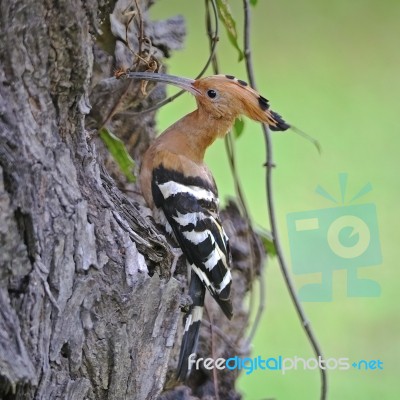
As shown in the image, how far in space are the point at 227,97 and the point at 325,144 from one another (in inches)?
47.6

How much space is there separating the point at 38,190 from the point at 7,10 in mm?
276

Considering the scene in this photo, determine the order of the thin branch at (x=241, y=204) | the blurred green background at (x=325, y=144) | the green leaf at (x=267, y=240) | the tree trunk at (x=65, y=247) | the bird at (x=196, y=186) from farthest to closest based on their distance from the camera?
the blurred green background at (x=325, y=144), the green leaf at (x=267, y=240), the thin branch at (x=241, y=204), the bird at (x=196, y=186), the tree trunk at (x=65, y=247)

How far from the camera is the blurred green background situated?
2.68 m

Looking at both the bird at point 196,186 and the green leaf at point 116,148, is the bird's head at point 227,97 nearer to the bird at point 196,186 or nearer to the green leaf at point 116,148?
the bird at point 196,186

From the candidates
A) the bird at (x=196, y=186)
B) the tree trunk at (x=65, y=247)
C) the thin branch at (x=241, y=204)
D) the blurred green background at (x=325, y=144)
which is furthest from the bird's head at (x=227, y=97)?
Result: the blurred green background at (x=325, y=144)

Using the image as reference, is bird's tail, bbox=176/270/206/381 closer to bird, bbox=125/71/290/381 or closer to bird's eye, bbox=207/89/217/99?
bird, bbox=125/71/290/381

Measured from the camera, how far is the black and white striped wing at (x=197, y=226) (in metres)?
1.75

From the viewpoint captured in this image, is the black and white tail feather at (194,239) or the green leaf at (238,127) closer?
the black and white tail feather at (194,239)

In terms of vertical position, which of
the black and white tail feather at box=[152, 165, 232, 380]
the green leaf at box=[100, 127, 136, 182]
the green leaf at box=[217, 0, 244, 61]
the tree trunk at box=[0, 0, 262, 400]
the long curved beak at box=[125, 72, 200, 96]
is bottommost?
the tree trunk at box=[0, 0, 262, 400]

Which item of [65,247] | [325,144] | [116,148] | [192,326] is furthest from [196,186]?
[325,144]

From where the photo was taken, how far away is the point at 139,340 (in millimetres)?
1315

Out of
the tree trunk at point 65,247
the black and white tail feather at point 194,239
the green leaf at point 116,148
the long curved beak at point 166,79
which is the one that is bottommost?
the tree trunk at point 65,247

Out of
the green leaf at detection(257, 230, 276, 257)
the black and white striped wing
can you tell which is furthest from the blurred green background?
the black and white striped wing

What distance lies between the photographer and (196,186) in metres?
1.84
